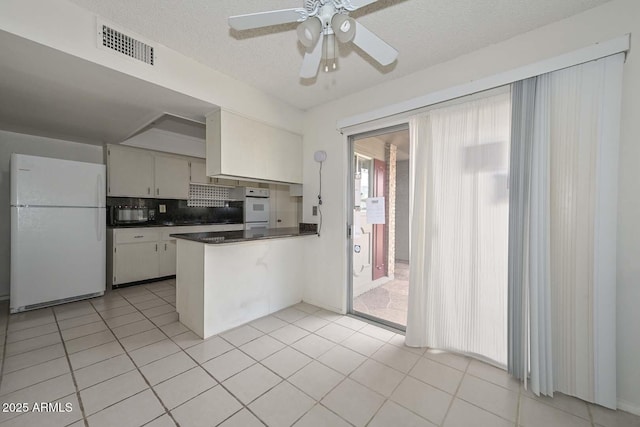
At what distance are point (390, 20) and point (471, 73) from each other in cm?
81

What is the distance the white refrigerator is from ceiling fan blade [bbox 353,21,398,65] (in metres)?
3.50

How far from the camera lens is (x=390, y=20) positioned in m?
1.60

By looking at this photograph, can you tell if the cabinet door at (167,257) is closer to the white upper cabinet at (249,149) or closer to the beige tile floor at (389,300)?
the white upper cabinet at (249,149)

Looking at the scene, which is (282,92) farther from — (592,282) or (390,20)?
(592,282)

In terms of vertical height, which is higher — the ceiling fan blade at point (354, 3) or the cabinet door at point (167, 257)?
the ceiling fan blade at point (354, 3)

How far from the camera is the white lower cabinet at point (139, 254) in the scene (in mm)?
3476

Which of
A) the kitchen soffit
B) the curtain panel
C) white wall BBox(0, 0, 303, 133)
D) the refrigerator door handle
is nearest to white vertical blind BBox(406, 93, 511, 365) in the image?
the curtain panel

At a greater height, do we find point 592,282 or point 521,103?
point 521,103

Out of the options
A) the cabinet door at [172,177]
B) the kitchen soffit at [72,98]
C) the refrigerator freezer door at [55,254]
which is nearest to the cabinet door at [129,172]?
the cabinet door at [172,177]

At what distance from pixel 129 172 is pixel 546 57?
4.93m

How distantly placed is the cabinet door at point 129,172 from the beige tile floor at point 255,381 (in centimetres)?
Answer: 192

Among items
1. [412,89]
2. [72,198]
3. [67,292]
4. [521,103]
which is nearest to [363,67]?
[412,89]

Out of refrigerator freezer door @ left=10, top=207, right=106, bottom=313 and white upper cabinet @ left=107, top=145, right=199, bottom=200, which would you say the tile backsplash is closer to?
white upper cabinet @ left=107, top=145, right=199, bottom=200

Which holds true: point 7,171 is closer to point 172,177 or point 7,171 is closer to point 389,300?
point 172,177
